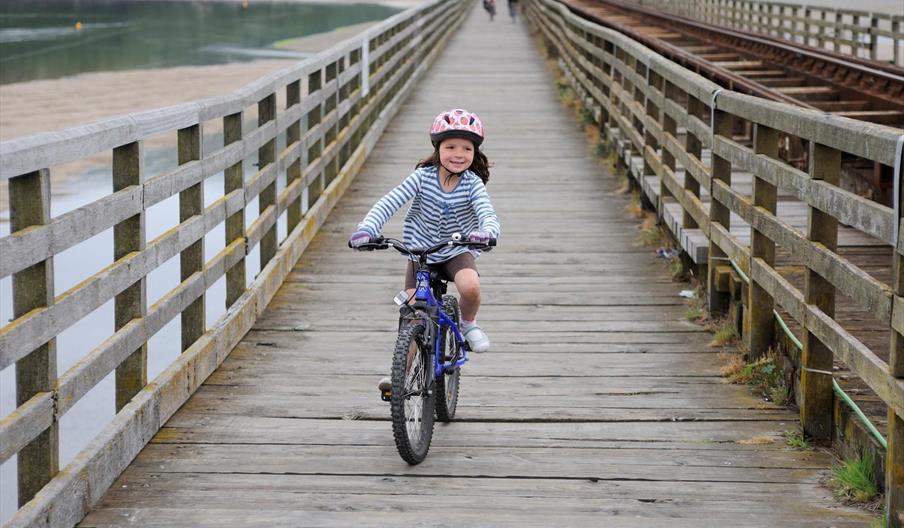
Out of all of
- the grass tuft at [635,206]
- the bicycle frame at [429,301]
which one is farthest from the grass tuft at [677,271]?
the bicycle frame at [429,301]

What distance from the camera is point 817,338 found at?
220 inches

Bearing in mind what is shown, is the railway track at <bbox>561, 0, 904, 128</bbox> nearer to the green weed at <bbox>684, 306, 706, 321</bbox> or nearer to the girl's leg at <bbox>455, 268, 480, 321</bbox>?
the green weed at <bbox>684, 306, 706, 321</bbox>

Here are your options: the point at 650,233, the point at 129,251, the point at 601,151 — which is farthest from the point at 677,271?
the point at 601,151

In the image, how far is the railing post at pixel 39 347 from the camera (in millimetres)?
4402

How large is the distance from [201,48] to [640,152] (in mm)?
51125

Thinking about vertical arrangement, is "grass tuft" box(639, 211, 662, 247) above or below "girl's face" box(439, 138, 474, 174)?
below

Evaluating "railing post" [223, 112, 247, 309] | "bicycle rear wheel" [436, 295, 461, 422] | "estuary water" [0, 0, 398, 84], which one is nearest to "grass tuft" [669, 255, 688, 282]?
"railing post" [223, 112, 247, 309]

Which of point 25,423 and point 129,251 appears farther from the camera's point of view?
point 129,251

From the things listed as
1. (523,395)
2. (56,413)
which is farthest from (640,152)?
(56,413)

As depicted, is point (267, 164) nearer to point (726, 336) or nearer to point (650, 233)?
point (726, 336)

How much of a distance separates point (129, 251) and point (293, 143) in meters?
4.00

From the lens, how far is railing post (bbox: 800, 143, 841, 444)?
18.1 feet

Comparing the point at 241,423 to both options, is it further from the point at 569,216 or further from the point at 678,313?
the point at 569,216

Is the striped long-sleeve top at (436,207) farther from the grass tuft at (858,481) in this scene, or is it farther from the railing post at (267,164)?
the railing post at (267,164)
